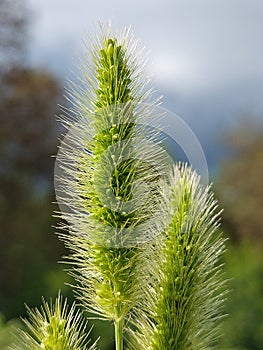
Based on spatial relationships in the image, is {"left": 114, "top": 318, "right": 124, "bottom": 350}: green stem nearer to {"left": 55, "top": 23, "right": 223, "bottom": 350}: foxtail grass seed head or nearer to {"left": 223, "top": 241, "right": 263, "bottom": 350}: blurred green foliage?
{"left": 55, "top": 23, "right": 223, "bottom": 350}: foxtail grass seed head

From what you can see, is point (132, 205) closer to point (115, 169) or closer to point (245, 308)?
point (115, 169)

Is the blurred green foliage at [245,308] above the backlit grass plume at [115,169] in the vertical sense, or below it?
above

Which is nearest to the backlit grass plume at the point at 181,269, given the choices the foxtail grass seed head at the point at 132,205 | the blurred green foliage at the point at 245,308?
the foxtail grass seed head at the point at 132,205

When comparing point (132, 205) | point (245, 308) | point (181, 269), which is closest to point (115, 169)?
point (132, 205)

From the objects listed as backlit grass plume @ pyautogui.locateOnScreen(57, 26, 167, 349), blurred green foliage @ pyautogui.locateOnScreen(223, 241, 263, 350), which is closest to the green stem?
backlit grass plume @ pyautogui.locateOnScreen(57, 26, 167, 349)

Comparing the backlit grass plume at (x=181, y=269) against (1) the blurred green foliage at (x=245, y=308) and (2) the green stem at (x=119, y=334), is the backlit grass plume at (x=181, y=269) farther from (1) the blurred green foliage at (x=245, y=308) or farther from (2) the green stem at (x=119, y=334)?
(1) the blurred green foliage at (x=245, y=308)

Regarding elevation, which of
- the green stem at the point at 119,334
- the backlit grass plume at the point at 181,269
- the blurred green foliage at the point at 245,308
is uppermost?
the blurred green foliage at the point at 245,308

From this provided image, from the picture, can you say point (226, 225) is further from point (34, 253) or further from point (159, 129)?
point (159, 129)
